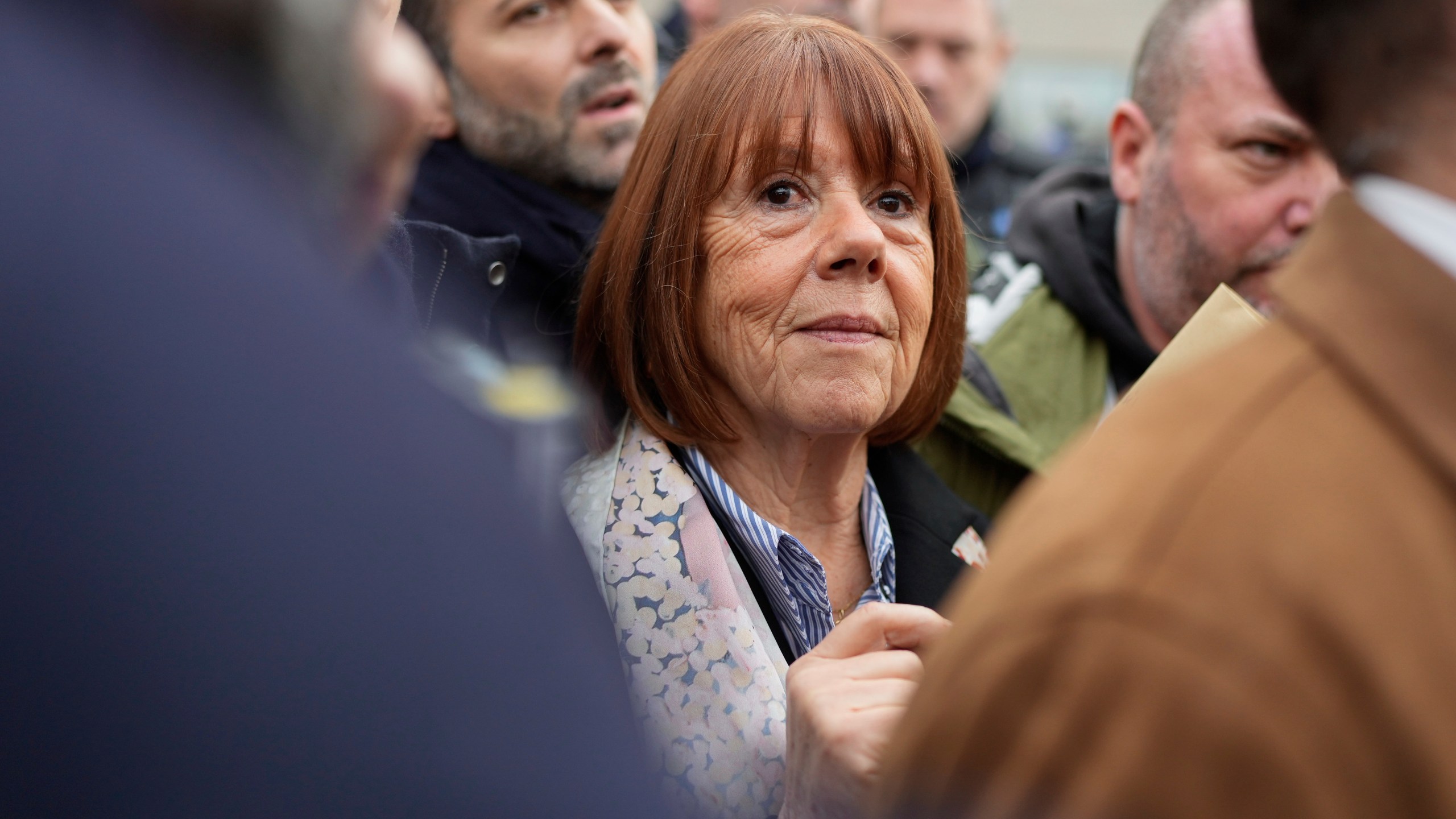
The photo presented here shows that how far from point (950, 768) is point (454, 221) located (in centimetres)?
186

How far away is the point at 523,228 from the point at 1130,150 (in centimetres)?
180

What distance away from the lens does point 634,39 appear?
285cm

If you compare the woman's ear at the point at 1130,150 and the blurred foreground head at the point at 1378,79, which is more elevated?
the blurred foreground head at the point at 1378,79

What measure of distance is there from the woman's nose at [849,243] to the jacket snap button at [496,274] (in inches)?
25.3

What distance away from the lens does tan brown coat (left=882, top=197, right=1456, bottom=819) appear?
2.72 ft

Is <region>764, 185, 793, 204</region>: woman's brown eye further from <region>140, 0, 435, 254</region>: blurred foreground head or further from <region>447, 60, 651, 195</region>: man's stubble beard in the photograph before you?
<region>140, 0, 435, 254</region>: blurred foreground head

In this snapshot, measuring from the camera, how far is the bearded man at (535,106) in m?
2.59

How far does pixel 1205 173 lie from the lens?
305 cm

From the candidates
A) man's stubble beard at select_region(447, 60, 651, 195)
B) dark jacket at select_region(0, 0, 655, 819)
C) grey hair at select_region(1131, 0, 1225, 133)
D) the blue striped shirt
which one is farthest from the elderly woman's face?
grey hair at select_region(1131, 0, 1225, 133)

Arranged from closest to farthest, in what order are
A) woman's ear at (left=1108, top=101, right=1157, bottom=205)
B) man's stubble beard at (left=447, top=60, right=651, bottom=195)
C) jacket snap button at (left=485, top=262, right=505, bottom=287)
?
jacket snap button at (left=485, top=262, right=505, bottom=287) → man's stubble beard at (left=447, top=60, right=651, bottom=195) → woman's ear at (left=1108, top=101, right=1157, bottom=205)

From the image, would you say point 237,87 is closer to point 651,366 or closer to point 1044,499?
point 1044,499

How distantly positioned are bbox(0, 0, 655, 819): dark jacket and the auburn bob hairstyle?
4.25 feet

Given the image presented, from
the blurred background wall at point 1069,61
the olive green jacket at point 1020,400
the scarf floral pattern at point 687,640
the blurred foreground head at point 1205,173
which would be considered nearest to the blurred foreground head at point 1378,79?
the scarf floral pattern at point 687,640

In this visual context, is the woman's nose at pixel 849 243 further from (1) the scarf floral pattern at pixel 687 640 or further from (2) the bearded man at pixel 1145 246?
(2) the bearded man at pixel 1145 246
